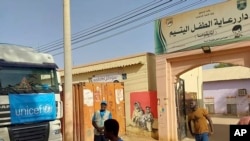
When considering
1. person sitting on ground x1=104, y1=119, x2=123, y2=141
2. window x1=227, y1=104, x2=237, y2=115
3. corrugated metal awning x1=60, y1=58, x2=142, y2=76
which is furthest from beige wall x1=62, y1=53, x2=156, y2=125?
window x1=227, y1=104, x2=237, y2=115

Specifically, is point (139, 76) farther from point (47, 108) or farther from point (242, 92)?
point (242, 92)

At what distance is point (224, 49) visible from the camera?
12.8m

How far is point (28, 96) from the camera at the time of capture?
8.77 metres

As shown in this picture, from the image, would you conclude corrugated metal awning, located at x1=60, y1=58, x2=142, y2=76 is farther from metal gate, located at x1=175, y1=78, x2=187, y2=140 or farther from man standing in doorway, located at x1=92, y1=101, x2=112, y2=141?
man standing in doorway, located at x1=92, y1=101, x2=112, y2=141

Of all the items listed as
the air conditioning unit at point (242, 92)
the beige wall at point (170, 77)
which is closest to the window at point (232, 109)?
the air conditioning unit at point (242, 92)

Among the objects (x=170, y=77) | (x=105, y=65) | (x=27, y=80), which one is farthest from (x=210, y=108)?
(x=27, y=80)

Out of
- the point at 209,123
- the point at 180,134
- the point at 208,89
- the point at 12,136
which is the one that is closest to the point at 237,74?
the point at 208,89

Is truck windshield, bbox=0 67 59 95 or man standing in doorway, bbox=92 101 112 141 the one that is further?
man standing in doorway, bbox=92 101 112 141

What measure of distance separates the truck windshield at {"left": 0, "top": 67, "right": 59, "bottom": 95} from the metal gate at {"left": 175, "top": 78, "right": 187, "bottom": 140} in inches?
284

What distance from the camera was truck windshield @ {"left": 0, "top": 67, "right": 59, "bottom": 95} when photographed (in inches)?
327

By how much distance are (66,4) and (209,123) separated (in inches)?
229

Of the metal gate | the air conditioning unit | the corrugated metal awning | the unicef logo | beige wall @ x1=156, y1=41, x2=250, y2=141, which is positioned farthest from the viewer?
the air conditioning unit

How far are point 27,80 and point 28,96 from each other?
0.46m

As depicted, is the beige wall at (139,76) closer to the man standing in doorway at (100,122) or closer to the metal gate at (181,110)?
the metal gate at (181,110)
